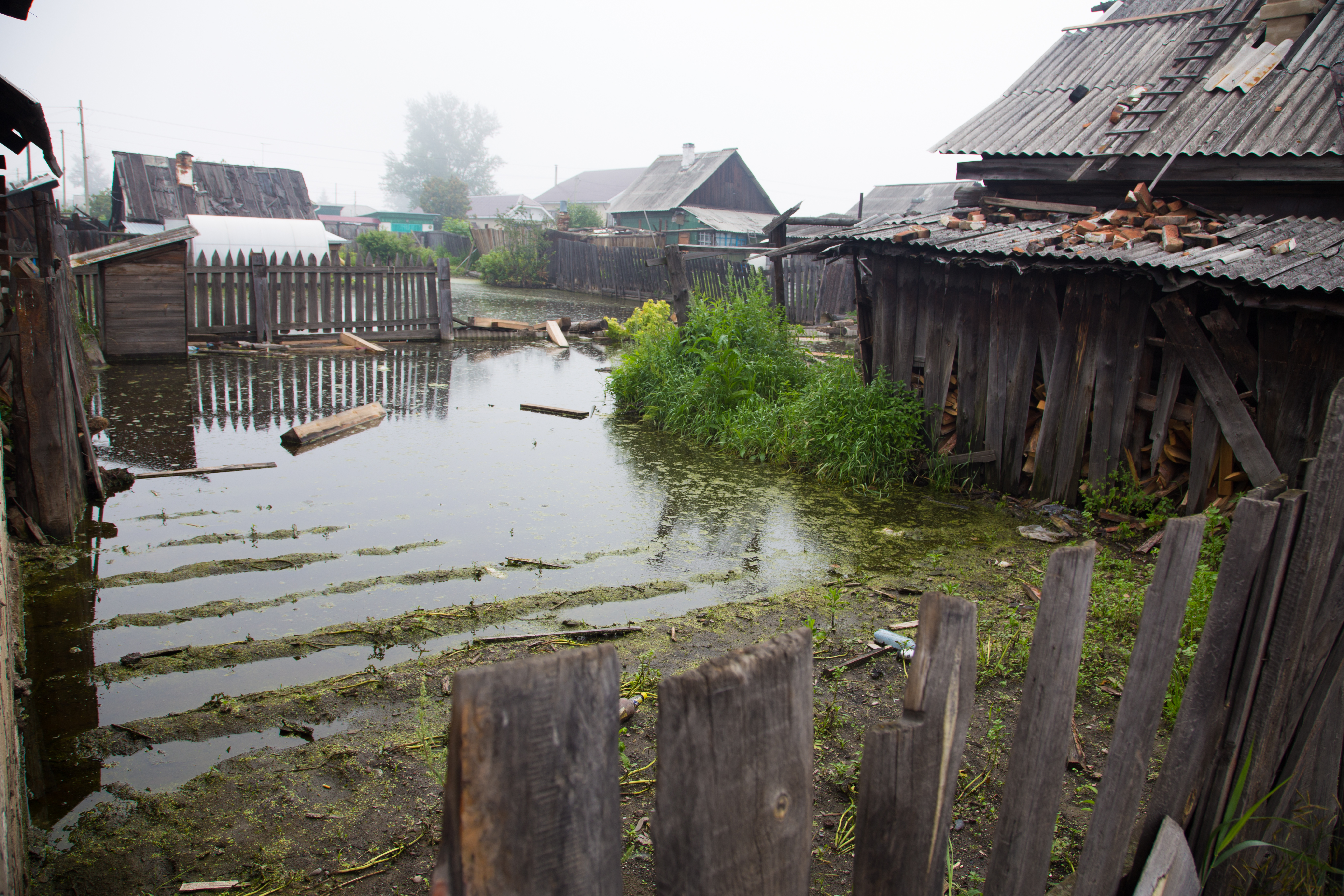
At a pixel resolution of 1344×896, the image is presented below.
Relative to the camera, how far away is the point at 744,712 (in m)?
1.17

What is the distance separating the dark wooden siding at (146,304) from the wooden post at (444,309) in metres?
4.54

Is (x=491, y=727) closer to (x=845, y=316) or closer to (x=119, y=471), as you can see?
(x=119, y=471)

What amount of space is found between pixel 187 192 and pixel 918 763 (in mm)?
33221

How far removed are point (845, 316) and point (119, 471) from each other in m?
16.2

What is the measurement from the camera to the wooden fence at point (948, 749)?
1.05m

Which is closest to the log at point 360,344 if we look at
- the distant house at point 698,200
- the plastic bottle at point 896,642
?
the plastic bottle at point 896,642

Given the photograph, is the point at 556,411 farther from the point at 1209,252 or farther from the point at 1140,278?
the point at 1209,252

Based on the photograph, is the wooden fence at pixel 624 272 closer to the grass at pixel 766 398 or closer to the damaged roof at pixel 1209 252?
the grass at pixel 766 398

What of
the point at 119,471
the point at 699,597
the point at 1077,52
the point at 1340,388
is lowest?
the point at 699,597

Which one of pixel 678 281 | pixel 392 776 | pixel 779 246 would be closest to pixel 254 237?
pixel 678 281

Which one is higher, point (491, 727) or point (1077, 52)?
point (1077, 52)

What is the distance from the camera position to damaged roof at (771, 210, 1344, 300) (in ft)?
16.7

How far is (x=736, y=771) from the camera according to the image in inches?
46.3

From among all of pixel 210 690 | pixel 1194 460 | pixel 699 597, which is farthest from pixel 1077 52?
pixel 210 690
